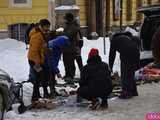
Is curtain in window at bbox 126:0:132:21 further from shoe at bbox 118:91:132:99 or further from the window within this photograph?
shoe at bbox 118:91:132:99

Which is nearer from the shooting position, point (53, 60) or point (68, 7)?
point (53, 60)

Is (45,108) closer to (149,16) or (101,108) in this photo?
(101,108)

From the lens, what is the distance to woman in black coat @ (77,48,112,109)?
13.2 m

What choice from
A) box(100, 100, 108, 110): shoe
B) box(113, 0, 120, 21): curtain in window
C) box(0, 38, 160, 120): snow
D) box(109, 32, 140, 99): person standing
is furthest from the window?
box(100, 100, 108, 110): shoe

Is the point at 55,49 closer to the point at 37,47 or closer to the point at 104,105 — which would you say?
the point at 37,47

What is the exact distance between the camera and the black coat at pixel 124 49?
14.6 metres

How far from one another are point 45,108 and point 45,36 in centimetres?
160

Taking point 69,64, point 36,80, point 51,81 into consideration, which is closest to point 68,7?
point 69,64

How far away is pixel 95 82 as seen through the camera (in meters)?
13.2

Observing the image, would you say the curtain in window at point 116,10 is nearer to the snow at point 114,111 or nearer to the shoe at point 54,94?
the snow at point 114,111

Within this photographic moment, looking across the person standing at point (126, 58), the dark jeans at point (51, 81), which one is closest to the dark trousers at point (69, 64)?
the dark jeans at point (51, 81)

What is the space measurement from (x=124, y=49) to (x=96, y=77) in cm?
157

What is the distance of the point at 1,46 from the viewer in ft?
93.7

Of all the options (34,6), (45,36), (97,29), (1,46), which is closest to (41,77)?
(45,36)
